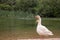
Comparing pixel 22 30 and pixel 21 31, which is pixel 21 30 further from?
pixel 21 31

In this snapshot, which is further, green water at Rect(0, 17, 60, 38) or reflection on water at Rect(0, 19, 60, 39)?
green water at Rect(0, 17, 60, 38)

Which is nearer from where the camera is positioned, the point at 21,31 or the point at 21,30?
the point at 21,31

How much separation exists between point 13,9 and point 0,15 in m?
6.41

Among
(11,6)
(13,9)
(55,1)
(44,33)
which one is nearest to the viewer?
(44,33)

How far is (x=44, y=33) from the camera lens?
28.9 feet

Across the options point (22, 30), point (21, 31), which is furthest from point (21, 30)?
point (21, 31)

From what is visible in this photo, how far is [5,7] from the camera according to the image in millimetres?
48094

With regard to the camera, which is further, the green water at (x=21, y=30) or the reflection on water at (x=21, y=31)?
the green water at (x=21, y=30)

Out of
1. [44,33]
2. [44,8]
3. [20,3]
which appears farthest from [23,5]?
[44,33]

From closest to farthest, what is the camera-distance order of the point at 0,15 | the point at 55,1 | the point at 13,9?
1. the point at 0,15
2. the point at 55,1
3. the point at 13,9

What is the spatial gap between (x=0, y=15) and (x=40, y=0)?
8926 mm

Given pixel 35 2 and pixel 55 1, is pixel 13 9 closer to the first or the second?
pixel 35 2

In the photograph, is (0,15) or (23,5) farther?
(23,5)

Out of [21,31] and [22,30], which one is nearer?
[21,31]
